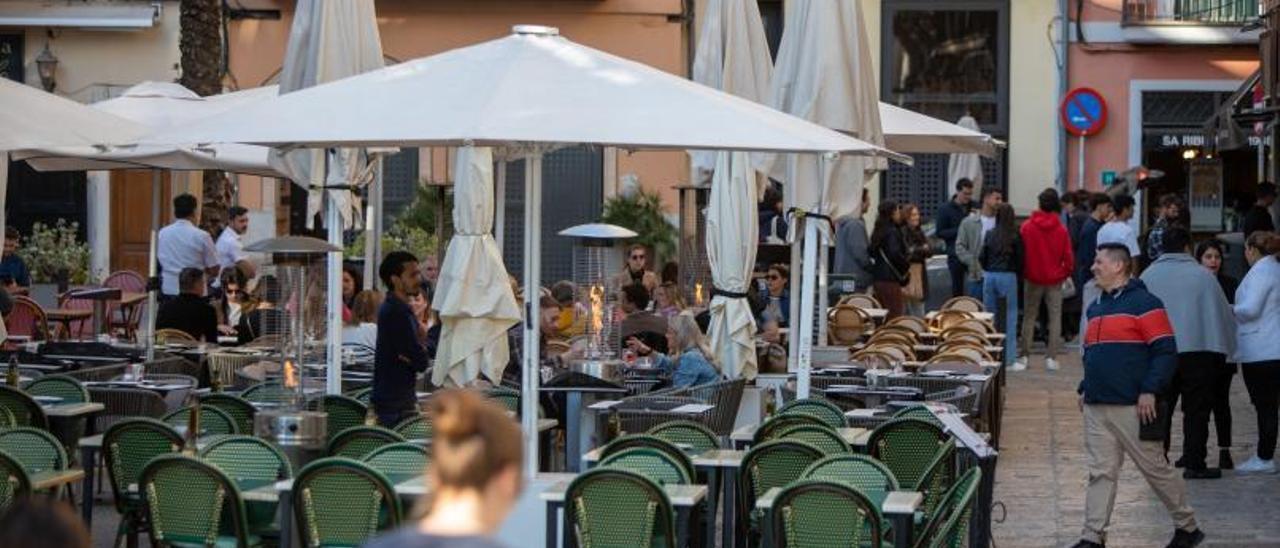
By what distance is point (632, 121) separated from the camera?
33.2 feet

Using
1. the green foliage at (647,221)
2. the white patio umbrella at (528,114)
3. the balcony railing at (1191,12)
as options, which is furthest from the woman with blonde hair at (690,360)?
the balcony railing at (1191,12)

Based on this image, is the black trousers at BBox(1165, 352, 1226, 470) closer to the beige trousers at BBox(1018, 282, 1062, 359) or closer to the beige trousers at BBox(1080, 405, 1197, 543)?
the beige trousers at BBox(1080, 405, 1197, 543)

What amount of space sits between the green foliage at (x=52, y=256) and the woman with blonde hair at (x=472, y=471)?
74.2 feet

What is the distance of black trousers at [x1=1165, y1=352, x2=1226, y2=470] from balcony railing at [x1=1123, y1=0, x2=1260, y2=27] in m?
16.9

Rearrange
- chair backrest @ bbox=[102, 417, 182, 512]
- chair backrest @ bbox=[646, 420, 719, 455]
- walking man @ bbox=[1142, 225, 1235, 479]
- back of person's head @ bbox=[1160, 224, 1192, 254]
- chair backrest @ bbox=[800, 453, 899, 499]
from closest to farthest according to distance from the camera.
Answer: chair backrest @ bbox=[800, 453, 899, 499]
chair backrest @ bbox=[102, 417, 182, 512]
chair backrest @ bbox=[646, 420, 719, 455]
back of person's head @ bbox=[1160, 224, 1192, 254]
walking man @ bbox=[1142, 225, 1235, 479]

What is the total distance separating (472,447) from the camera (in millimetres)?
3947

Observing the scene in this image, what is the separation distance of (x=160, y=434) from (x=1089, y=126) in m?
23.1

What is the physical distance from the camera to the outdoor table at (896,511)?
369 inches

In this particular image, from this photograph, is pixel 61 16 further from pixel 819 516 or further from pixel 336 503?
pixel 819 516

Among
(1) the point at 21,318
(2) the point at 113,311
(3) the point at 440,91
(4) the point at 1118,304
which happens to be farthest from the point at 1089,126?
(3) the point at 440,91

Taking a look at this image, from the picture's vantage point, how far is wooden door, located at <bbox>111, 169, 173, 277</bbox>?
30.5 metres

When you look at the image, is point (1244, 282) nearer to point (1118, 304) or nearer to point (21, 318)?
point (1118, 304)

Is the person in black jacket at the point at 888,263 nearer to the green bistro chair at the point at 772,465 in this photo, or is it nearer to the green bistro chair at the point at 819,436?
the green bistro chair at the point at 819,436

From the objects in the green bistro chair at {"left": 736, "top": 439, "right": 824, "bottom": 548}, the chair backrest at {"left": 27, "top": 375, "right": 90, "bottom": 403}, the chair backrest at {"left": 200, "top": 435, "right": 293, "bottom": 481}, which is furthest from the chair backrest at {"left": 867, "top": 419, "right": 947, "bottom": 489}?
the chair backrest at {"left": 27, "top": 375, "right": 90, "bottom": 403}
